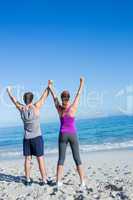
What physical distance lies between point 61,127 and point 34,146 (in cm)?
80

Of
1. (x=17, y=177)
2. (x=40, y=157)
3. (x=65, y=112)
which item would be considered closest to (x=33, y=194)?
(x=40, y=157)

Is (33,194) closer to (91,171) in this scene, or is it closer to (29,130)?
(29,130)

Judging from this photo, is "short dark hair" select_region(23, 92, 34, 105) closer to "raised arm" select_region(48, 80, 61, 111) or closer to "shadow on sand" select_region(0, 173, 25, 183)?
"raised arm" select_region(48, 80, 61, 111)

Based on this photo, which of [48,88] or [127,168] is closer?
[48,88]

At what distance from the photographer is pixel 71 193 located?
25.5 ft

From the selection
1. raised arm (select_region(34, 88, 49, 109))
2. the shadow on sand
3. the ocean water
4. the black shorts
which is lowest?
the ocean water

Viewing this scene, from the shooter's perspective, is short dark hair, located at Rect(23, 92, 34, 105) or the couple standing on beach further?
short dark hair, located at Rect(23, 92, 34, 105)

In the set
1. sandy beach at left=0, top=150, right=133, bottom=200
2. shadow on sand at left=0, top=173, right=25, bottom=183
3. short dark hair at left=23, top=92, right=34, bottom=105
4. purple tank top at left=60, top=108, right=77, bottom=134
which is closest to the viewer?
sandy beach at left=0, top=150, right=133, bottom=200

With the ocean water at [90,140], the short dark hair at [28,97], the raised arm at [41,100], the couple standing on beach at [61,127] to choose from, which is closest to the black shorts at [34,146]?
the couple standing on beach at [61,127]

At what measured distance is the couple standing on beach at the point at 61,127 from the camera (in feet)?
27.2

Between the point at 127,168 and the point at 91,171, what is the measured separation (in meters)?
1.05

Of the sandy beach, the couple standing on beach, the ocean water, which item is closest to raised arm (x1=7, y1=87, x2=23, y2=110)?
the couple standing on beach

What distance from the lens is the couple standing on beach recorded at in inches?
327

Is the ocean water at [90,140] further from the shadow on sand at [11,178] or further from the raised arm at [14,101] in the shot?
the raised arm at [14,101]
